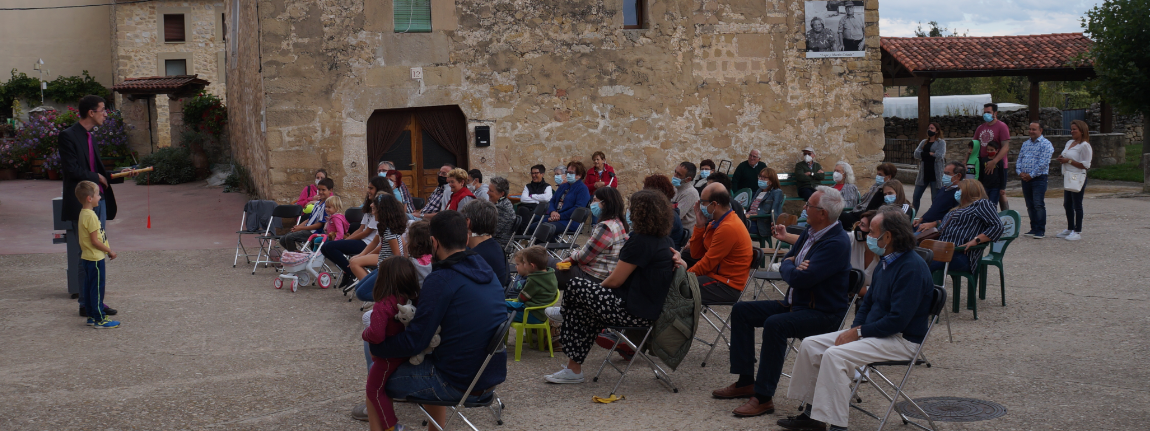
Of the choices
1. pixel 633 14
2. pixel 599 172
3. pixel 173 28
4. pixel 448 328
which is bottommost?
pixel 448 328

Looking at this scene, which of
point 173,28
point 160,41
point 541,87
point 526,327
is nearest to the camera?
point 526,327

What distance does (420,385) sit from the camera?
3818 mm

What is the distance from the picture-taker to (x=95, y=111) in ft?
23.3

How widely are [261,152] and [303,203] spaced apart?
2955mm

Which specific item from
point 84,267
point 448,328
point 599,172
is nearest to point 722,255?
point 448,328

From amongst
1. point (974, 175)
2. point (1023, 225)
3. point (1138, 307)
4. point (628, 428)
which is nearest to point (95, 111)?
point (628, 428)

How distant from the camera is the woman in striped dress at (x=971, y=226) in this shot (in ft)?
21.5

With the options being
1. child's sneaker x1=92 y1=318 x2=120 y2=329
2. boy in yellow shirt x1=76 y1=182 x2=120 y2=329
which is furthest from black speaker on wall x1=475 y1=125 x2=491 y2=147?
child's sneaker x1=92 y1=318 x2=120 y2=329

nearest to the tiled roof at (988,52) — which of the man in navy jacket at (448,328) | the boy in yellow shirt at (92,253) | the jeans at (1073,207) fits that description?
the jeans at (1073,207)

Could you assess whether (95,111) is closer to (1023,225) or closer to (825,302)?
(825,302)

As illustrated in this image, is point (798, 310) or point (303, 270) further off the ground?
point (798, 310)

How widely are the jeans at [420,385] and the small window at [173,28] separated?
1212 inches

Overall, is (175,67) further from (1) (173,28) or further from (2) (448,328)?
(2) (448,328)

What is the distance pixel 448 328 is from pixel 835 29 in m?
11.6
